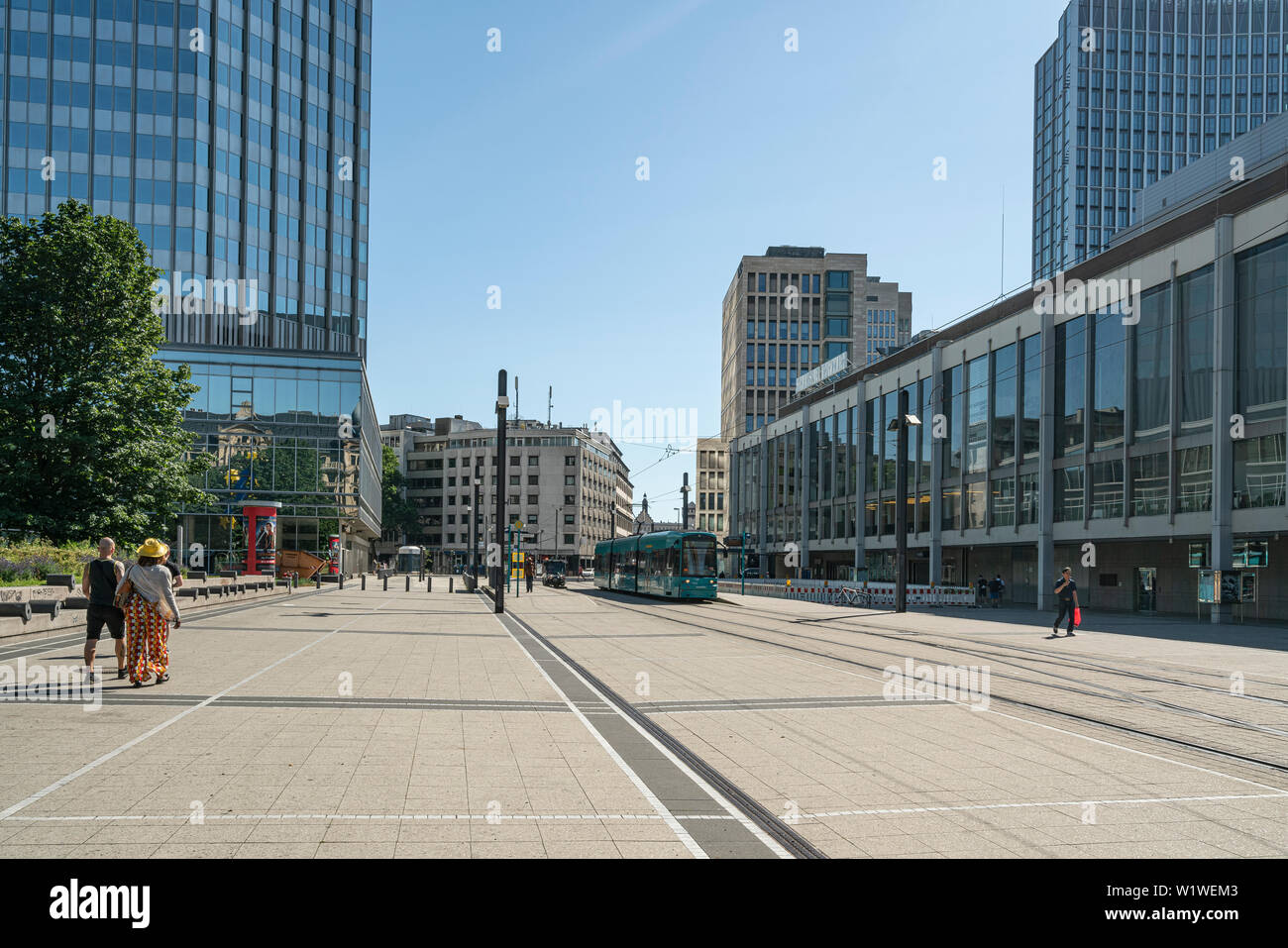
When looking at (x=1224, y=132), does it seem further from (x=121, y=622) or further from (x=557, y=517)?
(x=121, y=622)

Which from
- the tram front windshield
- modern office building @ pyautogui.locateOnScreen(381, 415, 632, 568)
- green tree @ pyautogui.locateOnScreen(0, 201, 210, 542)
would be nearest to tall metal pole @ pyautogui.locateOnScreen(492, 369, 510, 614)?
green tree @ pyautogui.locateOnScreen(0, 201, 210, 542)

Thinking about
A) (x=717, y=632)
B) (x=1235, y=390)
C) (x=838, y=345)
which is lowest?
(x=717, y=632)

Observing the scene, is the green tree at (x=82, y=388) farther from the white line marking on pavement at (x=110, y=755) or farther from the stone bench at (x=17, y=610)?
the white line marking on pavement at (x=110, y=755)

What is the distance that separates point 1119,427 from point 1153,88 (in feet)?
361

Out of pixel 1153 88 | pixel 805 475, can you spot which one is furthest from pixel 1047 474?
pixel 1153 88

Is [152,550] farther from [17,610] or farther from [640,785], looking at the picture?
[17,610]

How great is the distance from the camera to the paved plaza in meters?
5.69

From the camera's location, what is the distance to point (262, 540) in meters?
48.8

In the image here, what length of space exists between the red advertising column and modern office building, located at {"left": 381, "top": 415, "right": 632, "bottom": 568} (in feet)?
256

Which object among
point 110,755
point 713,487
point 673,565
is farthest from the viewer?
point 713,487

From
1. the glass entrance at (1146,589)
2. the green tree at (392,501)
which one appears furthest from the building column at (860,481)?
the green tree at (392,501)

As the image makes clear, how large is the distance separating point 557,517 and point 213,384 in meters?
76.5
